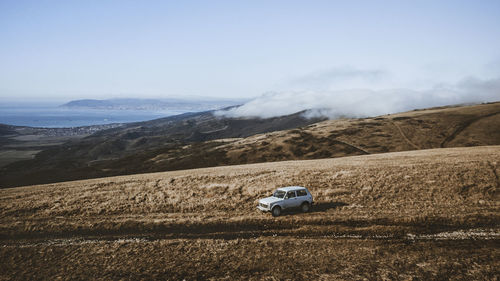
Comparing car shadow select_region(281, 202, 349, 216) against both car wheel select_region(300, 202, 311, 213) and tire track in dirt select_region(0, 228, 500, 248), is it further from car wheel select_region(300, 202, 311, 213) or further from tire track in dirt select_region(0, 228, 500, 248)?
tire track in dirt select_region(0, 228, 500, 248)

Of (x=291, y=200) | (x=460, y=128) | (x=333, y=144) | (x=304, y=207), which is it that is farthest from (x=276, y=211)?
(x=460, y=128)

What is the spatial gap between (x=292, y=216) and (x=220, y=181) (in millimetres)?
11528

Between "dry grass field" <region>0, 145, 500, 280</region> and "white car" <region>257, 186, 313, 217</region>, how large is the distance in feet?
2.29

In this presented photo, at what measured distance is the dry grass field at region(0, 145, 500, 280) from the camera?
14656mm

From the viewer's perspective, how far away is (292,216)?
69.8 feet

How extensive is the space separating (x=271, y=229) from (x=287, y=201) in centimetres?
271

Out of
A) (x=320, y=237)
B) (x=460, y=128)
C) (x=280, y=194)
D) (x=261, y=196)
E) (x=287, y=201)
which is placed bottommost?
(x=460, y=128)

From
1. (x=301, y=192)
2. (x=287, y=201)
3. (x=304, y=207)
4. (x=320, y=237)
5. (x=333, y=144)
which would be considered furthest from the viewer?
(x=333, y=144)

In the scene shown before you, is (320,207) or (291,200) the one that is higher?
(291,200)

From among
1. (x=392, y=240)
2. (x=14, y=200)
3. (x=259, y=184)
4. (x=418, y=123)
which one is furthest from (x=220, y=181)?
(x=418, y=123)

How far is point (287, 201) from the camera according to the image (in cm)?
2148

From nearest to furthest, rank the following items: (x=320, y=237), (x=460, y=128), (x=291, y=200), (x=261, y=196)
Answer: (x=320, y=237) → (x=291, y=200) → (x=261, y=196) → (x=460, y=128)

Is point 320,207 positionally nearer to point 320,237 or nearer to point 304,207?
point 304,207

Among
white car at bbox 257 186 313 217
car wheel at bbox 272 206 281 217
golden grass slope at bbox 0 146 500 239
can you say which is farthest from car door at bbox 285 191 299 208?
golden grass slope at bbox 0 146 500 239
